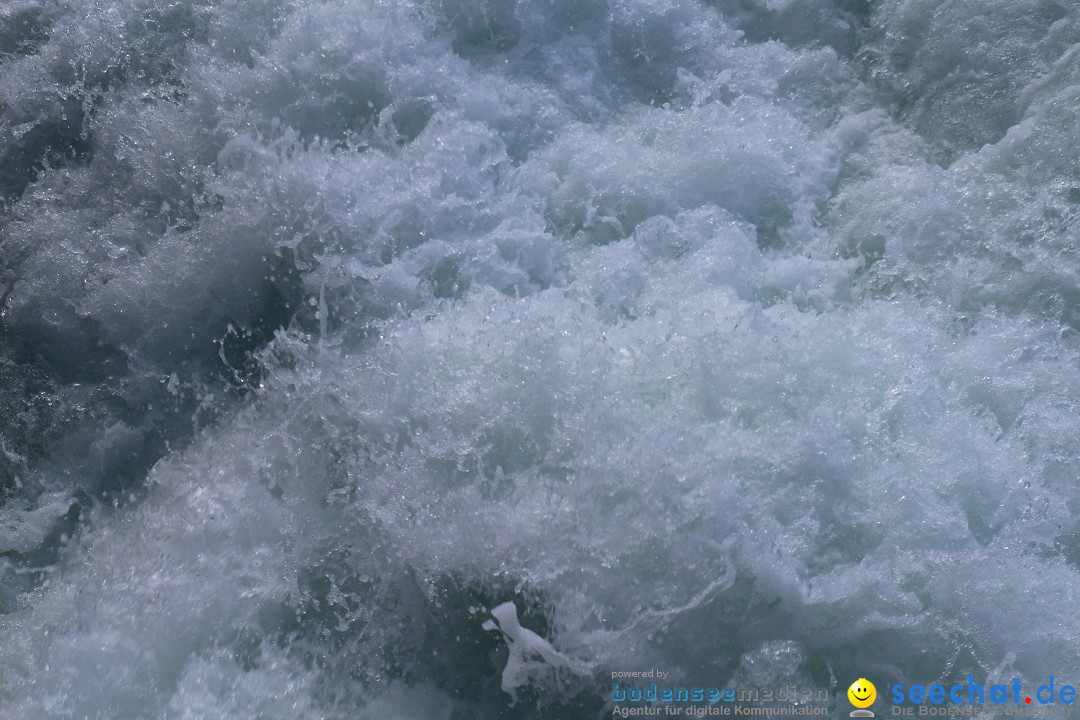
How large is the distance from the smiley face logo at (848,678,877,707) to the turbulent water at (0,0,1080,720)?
34mm

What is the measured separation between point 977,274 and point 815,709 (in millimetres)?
1633

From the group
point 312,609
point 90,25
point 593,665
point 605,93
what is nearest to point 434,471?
point 312,609

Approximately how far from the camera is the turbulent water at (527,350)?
→ 2.48m

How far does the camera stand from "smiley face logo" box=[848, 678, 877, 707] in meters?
2.38

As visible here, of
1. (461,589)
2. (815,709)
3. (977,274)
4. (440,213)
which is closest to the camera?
(815,709)

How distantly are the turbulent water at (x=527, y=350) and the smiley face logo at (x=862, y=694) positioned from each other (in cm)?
3

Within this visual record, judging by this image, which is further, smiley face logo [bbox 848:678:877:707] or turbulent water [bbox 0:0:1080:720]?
turbulent water [bbox 0:0:1080:720]

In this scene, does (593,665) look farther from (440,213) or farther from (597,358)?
(440,213)

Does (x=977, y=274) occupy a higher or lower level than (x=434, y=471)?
higher

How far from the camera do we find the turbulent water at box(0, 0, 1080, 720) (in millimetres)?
2477

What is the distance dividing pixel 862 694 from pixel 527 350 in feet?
4.62

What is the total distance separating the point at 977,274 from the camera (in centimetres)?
304

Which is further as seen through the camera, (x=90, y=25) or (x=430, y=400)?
(x=90, y=25)

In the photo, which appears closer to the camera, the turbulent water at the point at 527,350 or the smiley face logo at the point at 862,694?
the smiley face logo at the point at 862,694
